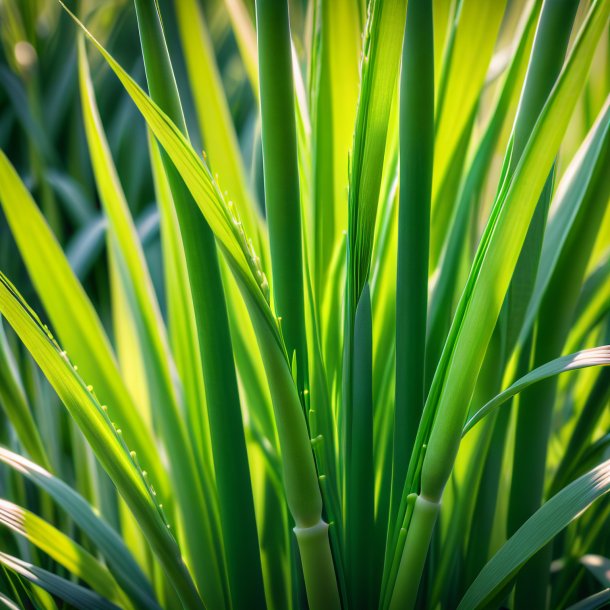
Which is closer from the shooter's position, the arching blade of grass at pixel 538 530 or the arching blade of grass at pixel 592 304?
the arching blade of grass at pixel 538 530

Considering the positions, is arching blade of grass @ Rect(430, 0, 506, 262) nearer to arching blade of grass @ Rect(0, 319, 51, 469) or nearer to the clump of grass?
the clump of grass

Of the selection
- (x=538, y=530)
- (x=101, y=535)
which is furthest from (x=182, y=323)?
(x=538, y=530)

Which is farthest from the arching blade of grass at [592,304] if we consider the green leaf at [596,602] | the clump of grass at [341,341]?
the green leaf at [596,602]

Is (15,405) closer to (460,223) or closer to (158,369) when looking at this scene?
(158,369)

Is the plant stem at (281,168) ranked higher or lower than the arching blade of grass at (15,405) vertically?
higher

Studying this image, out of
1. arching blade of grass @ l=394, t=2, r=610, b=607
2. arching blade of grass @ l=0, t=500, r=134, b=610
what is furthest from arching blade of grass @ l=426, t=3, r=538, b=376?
arching blade of grass @ l=0, t=500, r=134, b=610

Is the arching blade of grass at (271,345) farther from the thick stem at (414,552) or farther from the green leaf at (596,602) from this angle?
the green leaf at (596,602)
